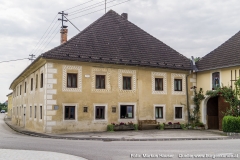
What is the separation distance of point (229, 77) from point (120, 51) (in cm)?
887

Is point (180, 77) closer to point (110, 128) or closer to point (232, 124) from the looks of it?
point (232, 124)

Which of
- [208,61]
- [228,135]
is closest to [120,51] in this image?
[208,61]

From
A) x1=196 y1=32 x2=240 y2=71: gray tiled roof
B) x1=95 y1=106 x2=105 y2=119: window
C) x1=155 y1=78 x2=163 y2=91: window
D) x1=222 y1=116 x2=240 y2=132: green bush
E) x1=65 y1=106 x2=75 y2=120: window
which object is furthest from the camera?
x1=155 y1=78 x2=163 y2=91: window

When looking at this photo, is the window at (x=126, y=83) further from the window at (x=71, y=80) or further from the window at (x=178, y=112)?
the window at (x=178, y=112)

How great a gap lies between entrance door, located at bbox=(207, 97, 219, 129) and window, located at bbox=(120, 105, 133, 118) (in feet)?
22.7

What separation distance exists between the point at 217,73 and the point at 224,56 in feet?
4.98

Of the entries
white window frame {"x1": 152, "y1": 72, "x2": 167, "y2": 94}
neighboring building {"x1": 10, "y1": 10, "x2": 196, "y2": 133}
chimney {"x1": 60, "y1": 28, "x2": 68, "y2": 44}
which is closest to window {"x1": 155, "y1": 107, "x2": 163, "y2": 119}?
neighboring building {"x1": 10, "y1": 10, "x2": 196, "y2": 133}

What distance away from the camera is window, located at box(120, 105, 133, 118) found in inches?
963

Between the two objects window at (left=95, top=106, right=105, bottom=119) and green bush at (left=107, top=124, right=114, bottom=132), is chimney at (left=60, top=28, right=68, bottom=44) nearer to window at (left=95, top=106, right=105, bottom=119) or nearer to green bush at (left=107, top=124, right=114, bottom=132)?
window at (left=95, top=106, right=105, bottom=119)

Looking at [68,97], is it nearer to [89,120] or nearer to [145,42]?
[89,120]

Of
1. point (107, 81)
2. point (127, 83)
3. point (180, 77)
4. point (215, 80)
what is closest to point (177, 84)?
point (180, 77)

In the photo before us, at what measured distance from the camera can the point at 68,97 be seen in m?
22.4

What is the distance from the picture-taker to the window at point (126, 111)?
2445cm

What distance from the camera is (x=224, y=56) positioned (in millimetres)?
25469
